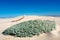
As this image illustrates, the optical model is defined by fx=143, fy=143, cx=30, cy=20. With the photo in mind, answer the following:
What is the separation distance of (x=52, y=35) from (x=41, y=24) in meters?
1.16

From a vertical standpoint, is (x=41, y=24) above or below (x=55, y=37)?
above

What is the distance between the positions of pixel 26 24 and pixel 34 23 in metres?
0.59

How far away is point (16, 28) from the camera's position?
9.51 metres

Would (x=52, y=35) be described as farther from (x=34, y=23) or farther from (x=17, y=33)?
(x=17, y=33)

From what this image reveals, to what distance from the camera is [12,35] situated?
9.39 metres

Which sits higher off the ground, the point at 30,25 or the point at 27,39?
the point at 30,25

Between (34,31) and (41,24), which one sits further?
(41,24)

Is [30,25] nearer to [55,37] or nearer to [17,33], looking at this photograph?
[17,33]

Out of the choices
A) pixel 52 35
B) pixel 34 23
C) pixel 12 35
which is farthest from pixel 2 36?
pixel 52 35

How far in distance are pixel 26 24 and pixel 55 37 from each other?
217 cm

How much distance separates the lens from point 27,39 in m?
9.02

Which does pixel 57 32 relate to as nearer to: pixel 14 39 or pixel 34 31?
pixel 34 31

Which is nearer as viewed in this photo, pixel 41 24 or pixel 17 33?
pixel 17 33

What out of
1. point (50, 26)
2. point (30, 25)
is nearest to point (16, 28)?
Answer: point (30, 25)
